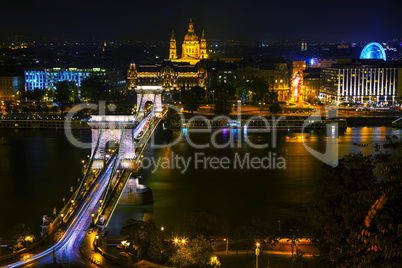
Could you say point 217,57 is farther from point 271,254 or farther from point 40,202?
point 271,254

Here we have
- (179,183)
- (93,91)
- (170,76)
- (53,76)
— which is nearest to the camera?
(179,183)

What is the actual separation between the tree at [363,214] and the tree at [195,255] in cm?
86

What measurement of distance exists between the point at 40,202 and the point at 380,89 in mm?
18488

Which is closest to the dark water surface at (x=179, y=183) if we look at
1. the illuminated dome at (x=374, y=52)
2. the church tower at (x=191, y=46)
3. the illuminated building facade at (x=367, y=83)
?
the illuminated building facade at (x=367, y=83)

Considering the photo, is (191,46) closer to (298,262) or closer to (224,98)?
(224,98)

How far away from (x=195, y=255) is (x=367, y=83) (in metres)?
20.4

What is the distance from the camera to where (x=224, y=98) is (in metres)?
20.8

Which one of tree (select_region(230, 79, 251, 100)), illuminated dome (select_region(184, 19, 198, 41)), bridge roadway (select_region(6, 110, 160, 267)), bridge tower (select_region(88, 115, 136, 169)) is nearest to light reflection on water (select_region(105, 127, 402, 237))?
bridge roadway (select_region(6, 110, 160, 267))

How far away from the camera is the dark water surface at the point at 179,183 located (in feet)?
24.5

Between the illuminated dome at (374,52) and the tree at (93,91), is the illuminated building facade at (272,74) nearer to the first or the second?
the illuminated dome at (374,52)

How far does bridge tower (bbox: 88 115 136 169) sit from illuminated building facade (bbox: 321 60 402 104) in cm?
1657

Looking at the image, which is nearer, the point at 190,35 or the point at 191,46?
the point at 191,46

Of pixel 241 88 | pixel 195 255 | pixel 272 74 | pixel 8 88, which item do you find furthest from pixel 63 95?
pixel 195 255

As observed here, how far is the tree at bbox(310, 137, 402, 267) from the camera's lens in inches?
138
